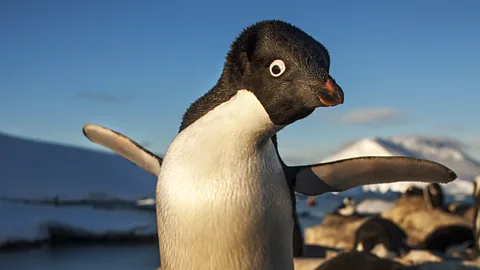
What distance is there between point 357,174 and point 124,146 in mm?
703

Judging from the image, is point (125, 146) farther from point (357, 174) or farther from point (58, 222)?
point (58, 222)

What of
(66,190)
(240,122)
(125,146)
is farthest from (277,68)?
(66,190)

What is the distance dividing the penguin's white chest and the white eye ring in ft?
0.22

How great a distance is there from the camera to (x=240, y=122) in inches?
45.4

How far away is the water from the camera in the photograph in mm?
6297

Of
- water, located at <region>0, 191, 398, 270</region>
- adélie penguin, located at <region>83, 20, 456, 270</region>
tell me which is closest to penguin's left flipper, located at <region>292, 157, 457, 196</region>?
adélie penguin, located at <region>83, 20, 456, 270</region>

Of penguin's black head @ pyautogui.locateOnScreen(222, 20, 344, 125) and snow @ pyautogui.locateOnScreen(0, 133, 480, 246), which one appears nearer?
penguin's black head @ pyautogui.locateOnScreen(222, 20, 344, 125)

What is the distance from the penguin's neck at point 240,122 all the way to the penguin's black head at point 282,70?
0.8 inches

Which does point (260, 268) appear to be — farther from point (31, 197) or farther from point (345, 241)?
point (31, 197)

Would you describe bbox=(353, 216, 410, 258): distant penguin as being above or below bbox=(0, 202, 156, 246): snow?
below

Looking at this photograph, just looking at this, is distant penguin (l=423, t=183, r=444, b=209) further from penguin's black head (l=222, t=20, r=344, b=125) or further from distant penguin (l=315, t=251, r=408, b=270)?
penguin's black head (l=222, t=20, r=344, b=125)

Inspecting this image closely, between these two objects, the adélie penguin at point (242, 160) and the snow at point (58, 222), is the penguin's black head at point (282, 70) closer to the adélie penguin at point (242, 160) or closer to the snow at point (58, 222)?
the adélie penguin at point (242, 160)

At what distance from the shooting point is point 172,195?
4.00ft

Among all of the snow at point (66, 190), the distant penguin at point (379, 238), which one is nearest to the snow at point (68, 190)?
the snow at point (66, 190)
